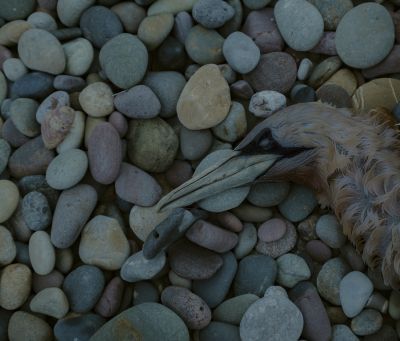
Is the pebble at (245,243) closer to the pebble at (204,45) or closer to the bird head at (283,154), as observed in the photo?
the bird head at (283,154)

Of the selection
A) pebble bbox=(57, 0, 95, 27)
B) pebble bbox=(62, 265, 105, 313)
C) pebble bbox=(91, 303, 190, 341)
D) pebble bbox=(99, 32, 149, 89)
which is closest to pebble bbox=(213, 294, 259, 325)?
pebble bbox=(91, 303, 190, 341)

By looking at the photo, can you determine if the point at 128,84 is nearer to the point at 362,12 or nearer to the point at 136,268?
the point at 136,268

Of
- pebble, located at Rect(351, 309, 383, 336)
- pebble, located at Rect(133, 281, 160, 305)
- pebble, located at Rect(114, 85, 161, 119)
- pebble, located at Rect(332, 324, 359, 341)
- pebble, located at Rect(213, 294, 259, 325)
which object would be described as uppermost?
pebble, located at Rect(114, 85, 161, 119)

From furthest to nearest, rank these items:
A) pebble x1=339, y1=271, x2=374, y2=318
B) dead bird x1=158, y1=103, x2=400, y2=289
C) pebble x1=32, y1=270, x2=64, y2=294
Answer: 1. pebble x1=32, y1=270, x2=64, y2=294
2. pebble x1=339, y1=271, x2=374, y2=318
3. dead bird x1=158, y1=103, x2=400, y2=289

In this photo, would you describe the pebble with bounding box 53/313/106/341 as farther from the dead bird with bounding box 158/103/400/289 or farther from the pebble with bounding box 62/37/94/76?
the pebble with bounding box 62/37/94/76

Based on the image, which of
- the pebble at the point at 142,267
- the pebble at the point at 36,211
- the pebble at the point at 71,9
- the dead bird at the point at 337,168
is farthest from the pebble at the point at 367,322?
the pebble at the point at 71,9

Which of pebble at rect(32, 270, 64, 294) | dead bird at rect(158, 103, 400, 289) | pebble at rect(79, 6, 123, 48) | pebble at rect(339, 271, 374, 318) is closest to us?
dead bird at rect(158, 103, 400, 289)

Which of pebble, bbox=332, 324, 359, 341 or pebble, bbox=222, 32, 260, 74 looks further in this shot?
pebble, bbox=222, 32, 260, 74
